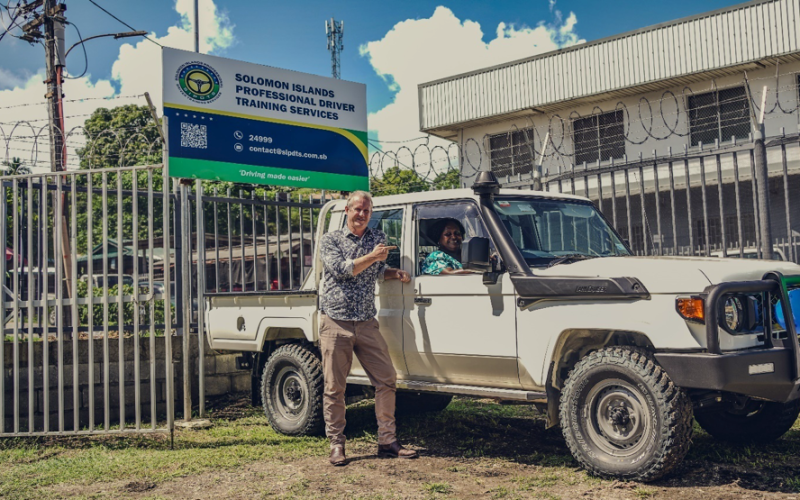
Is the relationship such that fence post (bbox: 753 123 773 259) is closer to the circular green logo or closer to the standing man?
the standing man

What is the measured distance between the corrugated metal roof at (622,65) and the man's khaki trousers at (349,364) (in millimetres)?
15283

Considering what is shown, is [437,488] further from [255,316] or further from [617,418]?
[255,316]

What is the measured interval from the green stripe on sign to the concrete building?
6.76 m

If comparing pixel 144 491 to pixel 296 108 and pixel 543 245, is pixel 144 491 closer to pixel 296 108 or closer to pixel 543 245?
pixel 543 245

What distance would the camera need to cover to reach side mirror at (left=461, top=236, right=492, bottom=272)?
502 cm

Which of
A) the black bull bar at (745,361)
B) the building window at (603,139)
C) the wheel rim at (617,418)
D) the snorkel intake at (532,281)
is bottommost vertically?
the wheel rim at (617,418)

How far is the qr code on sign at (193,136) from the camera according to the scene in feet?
24.1

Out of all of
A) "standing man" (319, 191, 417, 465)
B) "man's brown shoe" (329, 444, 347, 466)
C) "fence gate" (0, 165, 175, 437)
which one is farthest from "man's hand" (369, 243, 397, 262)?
"fence gate" (0, 165, 175, 437)

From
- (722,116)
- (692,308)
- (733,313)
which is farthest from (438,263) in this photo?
(722,116)

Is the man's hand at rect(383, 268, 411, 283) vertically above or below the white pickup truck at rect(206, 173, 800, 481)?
above

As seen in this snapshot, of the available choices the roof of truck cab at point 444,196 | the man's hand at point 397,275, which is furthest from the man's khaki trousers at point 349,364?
the roof of truck cab at point 444,196

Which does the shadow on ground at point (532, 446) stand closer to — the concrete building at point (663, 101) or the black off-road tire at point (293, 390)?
the black off-road tire at point (293, 390)

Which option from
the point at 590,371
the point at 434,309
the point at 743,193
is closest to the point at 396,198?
the point at 434,309

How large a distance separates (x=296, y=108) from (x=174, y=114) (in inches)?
58.4
